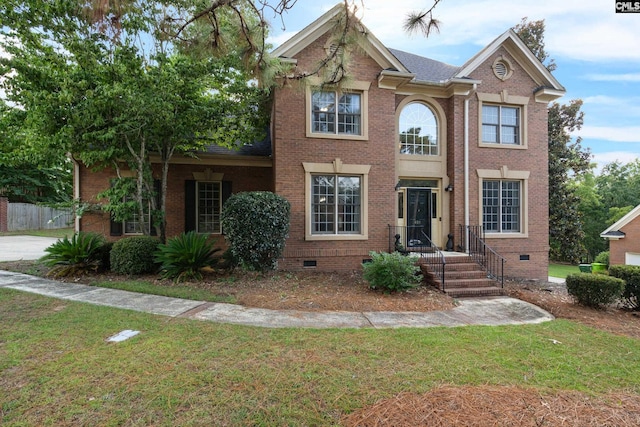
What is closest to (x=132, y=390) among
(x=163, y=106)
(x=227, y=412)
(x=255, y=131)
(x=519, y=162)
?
(x=227, y=412)

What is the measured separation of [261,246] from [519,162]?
960 cm

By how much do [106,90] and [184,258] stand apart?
4.52 meters

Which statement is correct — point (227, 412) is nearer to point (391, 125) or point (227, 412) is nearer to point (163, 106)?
point (163, 106)

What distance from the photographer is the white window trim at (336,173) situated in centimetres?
989

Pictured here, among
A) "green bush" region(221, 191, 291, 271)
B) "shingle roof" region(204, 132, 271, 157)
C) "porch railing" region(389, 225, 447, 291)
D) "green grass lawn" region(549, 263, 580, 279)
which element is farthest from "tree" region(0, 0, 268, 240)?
"green grass lawn" region(549, 263, 580, 279)

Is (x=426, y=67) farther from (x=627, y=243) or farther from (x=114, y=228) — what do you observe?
(x=627, y=243)

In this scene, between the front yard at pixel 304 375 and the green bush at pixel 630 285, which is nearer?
the front yard at pixel 304 375

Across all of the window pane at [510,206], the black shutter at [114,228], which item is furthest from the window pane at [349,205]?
the black shutter at [114,228]

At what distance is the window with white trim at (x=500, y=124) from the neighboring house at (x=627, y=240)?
11007 mm

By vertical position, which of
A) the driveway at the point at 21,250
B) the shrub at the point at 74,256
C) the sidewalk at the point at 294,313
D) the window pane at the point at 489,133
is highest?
the window pane at the point at 489,133

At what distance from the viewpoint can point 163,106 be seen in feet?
27.4

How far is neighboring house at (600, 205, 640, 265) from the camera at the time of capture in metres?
16.6

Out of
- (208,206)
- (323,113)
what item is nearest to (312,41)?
(323,113)

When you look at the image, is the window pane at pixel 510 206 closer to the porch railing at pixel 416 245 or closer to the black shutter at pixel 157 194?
the porch railing at pixel 416 245
